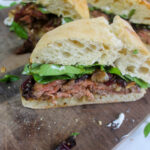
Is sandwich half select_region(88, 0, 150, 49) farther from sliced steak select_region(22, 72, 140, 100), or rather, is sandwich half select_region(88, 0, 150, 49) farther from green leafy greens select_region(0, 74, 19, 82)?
green leafy greens select_region(0, 74, 19, 82)

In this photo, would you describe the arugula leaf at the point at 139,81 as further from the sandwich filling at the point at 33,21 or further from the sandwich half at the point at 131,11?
the sandwich filling at the point at 33,21

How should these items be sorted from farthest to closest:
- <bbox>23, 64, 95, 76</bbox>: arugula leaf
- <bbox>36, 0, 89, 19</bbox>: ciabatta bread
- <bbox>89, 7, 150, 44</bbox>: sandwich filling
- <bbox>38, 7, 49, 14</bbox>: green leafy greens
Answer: <bbox>89, 7, 150, 44</bbox>: sandwich filling < <bbox>38, 7, 49, 14</bbox>: green leafy greens < <bbox>36, 0, 89, 19</bbox>: ciabatta bread < <bbox>23, 64, 95, 76</bbox>: arugula leaf

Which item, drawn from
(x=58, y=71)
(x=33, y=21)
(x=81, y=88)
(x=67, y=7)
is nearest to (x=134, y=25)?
(x=67, y=7)

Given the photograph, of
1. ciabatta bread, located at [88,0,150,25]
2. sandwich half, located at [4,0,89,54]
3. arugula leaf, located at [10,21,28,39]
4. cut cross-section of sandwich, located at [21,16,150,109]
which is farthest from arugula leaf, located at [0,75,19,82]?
ciabatta bread, located at [88,0,150,25]

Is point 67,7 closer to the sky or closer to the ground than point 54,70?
closer to the sky

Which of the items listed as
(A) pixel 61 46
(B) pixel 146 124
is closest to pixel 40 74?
(A) pixel 61 46

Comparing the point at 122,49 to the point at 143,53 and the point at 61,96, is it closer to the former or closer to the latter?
the point at 143,53

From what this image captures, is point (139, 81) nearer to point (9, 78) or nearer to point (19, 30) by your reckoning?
point (9, 78)
